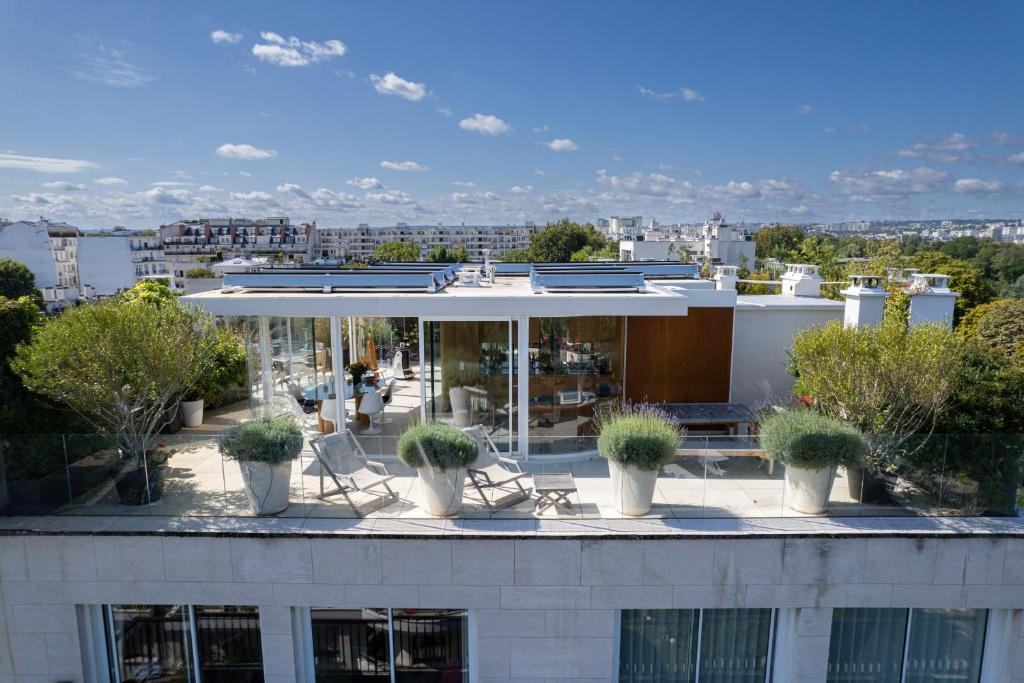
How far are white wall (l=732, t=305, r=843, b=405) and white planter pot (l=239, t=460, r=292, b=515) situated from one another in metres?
8.61

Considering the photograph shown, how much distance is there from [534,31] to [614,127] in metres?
29.1

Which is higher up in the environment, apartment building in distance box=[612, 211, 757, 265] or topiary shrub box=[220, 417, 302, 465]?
apartment building in distance box=[612, 211, 757, 265]

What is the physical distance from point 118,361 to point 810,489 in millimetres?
8927

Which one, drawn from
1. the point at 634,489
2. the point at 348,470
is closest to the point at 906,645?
the point at 634,489

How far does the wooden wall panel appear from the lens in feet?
37.2

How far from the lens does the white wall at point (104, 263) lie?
88188mm

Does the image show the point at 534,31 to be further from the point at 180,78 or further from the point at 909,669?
the point at 909,669

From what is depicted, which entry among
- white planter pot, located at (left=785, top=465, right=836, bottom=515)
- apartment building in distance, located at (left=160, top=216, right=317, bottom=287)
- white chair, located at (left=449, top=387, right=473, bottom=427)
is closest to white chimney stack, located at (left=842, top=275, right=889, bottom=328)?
white planter pot, located at (left=785, top=465, right=836, bottom=515)

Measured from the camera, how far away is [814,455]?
288 inches

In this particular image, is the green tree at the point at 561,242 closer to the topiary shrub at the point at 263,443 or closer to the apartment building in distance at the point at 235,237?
the topiary shrub at the point at 263,443

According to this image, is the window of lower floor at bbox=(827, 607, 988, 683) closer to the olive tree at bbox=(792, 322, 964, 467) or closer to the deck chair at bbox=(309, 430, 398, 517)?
the olive tree at bbox=(792, 322, 964, 467)

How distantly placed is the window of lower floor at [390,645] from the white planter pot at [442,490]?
1201 millimetres

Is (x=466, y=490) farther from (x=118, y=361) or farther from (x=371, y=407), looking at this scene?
A: (x=118, y=361)

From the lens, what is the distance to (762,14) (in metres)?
29.9
